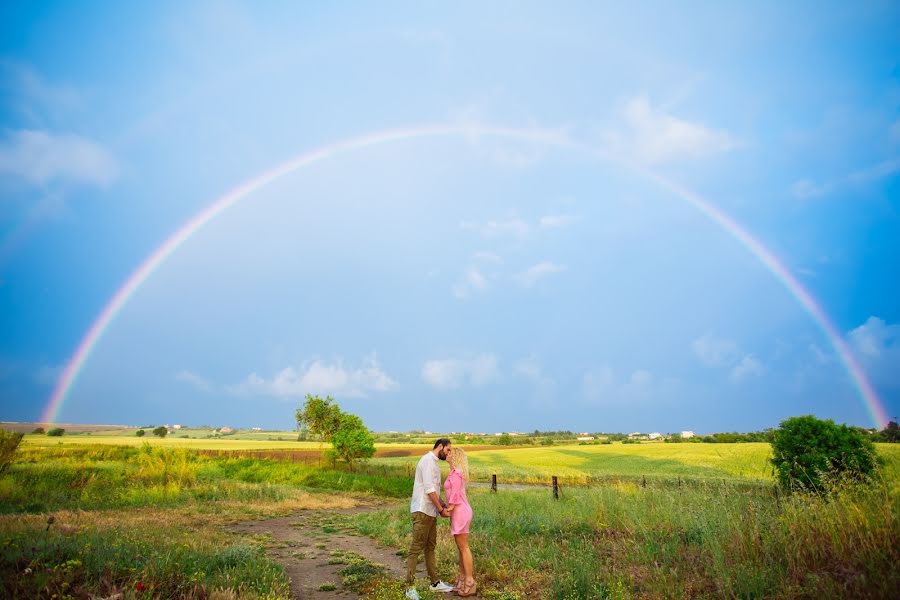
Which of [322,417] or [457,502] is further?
[322,417]

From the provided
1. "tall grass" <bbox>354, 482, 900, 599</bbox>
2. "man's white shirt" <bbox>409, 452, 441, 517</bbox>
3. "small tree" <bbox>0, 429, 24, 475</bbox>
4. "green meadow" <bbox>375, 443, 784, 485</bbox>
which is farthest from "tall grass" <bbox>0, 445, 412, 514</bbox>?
"man's white shirt" <bbox>409, 452, 441, 517</bbox>

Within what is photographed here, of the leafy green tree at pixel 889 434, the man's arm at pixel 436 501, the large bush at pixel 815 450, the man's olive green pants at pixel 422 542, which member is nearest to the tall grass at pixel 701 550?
the man's olive green pants at pixel 422 542

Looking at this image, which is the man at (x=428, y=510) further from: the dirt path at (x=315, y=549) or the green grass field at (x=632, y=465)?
the green grass field at (x=632, y=465)

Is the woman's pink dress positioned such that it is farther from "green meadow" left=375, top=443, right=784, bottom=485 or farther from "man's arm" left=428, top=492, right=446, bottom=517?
"green meadow" left=375, top=443, right=784, bottom=485

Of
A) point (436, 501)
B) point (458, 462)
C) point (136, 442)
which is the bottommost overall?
point (136, 442)

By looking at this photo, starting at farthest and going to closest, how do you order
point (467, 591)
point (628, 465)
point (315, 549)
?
1. point (628, 465)
2. point (315, 549)
3. point (467, 591)

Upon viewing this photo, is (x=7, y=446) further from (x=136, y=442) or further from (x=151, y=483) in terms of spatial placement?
(x=136, y=442)

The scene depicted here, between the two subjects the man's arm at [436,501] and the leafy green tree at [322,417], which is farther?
the leafy green tree at [322,417]

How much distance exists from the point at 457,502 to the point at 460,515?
0.20m

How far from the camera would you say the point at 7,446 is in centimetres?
2042

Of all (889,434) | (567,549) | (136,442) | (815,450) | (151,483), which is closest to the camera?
(567,549)

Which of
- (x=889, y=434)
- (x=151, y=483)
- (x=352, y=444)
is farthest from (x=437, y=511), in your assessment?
(x=889, y=434)

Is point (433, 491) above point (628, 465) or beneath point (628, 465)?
above

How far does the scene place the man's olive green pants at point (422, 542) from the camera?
25.2 ft
